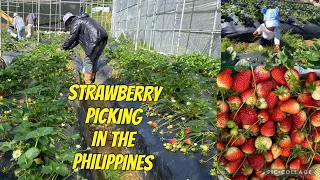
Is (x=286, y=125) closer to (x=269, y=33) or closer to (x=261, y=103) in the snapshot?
(x=261, y=103)

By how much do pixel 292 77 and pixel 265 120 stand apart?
0.51 feet

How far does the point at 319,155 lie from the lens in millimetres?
1167

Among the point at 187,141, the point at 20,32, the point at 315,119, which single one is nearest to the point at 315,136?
the point at 315,119

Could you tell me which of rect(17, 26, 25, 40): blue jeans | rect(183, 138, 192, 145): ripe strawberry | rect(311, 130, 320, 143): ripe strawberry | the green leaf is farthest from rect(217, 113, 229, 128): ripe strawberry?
rect(17, 26, 25, 40): blue jeans

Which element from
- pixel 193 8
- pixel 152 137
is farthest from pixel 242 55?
pixel 193 8

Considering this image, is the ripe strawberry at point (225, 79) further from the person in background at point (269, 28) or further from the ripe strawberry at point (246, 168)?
the ripe strawberry at point (246, 168)

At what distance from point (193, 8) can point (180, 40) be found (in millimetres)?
745

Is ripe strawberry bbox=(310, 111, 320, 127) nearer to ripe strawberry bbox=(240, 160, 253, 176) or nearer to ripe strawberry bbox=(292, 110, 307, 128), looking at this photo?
ripe strawberry bbox=(292, 110, 307, 128)

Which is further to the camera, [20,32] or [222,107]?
[20,32]

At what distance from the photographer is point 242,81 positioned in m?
1.09

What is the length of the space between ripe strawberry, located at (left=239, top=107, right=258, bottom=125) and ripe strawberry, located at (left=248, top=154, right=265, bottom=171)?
133 mm

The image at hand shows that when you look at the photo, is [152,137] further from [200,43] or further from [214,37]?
[200,43]

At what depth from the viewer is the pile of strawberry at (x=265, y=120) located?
1082 millimetres

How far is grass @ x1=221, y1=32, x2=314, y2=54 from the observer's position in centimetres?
104
